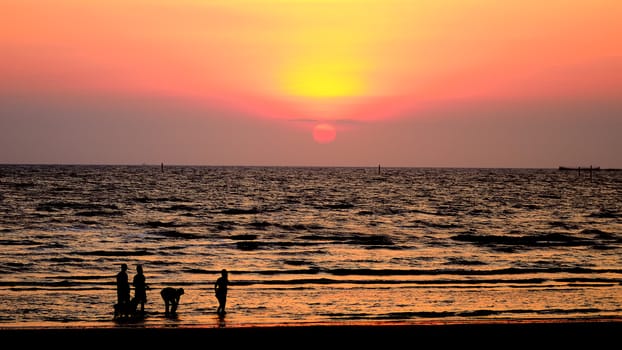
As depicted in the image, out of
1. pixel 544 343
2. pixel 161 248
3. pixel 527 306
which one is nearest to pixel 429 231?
pixel 161 248

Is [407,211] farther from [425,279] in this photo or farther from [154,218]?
[425,279]

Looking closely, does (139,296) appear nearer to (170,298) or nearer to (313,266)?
(170,298)

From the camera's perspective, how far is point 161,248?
155 feet

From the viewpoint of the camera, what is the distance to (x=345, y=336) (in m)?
18.5

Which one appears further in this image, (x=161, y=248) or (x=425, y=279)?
(x=161, y=248)

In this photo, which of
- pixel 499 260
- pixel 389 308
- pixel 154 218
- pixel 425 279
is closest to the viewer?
pixel 389 308

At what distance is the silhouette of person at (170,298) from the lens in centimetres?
2436

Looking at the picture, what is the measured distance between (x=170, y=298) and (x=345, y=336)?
304 inches

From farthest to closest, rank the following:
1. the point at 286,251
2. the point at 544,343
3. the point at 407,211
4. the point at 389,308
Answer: the point at 407,211 < the point at 286,251 < the point at 389,308 < the point at 544,343

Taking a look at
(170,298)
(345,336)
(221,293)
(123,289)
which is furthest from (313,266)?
(345,336)

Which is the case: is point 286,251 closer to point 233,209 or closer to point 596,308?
point 596,308

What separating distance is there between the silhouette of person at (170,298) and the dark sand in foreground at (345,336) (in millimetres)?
4711

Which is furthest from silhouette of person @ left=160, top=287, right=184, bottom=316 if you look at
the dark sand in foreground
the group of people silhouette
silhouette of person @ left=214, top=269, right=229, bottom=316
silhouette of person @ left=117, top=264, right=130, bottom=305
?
the dark sand in foreground

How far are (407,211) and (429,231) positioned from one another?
28264 mm
